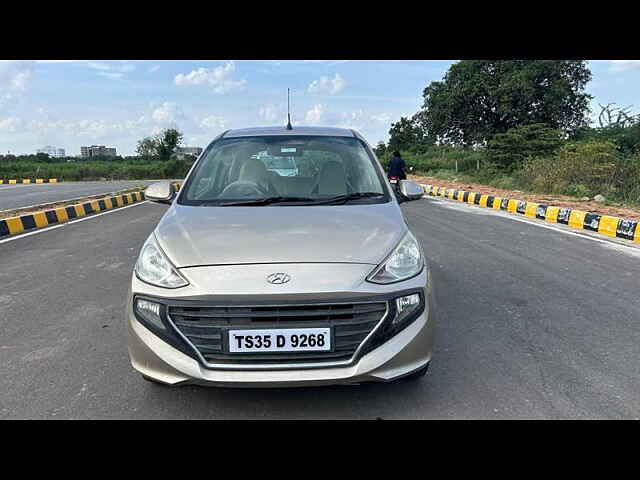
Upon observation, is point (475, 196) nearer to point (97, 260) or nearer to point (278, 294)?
point (97, 260)

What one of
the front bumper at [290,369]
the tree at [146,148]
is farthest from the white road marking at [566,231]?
the tree at [146,148]

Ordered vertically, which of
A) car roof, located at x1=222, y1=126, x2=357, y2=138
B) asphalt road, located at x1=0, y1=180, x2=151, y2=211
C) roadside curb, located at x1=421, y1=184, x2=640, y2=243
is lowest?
asphalt road, located at x1=0, y1=180, x2=151, y2=211

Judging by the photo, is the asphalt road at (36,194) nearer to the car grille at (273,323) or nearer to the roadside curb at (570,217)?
the roadside curb at (570,217)

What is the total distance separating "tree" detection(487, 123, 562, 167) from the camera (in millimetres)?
26656

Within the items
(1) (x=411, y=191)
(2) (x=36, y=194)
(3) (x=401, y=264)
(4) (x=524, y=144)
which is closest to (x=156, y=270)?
(3) (x=401, y=264)

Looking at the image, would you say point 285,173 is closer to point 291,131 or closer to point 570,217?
point 291,131

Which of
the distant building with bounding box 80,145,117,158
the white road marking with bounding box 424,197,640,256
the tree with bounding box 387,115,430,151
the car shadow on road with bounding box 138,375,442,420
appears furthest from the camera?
the distant building with bounding box 80,145,117,158

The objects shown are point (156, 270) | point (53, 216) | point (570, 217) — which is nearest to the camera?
point (156, 270)

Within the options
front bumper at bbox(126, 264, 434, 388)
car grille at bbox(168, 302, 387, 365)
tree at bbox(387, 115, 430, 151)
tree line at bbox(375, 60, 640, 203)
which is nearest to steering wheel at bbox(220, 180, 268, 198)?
front bumper at bbox(126, 264, 434, 388)

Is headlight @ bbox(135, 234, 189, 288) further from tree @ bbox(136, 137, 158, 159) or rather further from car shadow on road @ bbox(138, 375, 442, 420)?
tree @ bbox(136, 137, 158, 159)

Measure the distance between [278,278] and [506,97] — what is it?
34.6 metres

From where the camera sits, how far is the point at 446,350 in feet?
11.3
